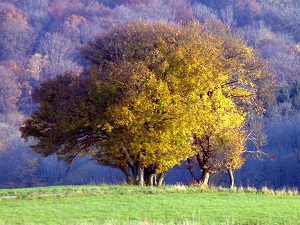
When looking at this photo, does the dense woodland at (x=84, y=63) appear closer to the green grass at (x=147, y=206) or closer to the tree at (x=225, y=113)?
the tree at (x=225, y=113)

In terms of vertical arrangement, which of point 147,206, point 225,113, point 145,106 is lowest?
point 147,206

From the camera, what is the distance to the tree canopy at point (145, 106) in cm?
2922

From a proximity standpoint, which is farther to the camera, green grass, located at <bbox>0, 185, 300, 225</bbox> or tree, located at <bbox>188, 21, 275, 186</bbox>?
tree, located at <bbox>188, 21, 275, 186</bbox>

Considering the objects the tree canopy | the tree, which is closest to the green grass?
the tree canopy

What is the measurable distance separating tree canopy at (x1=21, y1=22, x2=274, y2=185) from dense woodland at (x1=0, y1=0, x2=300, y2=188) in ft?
18.8

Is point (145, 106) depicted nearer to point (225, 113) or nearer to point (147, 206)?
point (225, 113)

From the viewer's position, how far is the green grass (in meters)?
17.4

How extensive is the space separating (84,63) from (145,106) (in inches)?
298

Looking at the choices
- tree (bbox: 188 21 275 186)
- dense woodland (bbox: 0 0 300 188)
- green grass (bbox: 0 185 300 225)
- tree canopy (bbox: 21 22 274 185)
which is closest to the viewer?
green grass (bbox: 0 185 300 225)

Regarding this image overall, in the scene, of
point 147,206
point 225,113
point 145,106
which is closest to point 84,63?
point 145,106

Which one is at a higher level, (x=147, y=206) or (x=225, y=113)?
(x=225, y=113)

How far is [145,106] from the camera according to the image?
29109mm

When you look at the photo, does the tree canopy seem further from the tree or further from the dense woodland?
the dense woodland

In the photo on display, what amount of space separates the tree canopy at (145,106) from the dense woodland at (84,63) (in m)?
5.74
